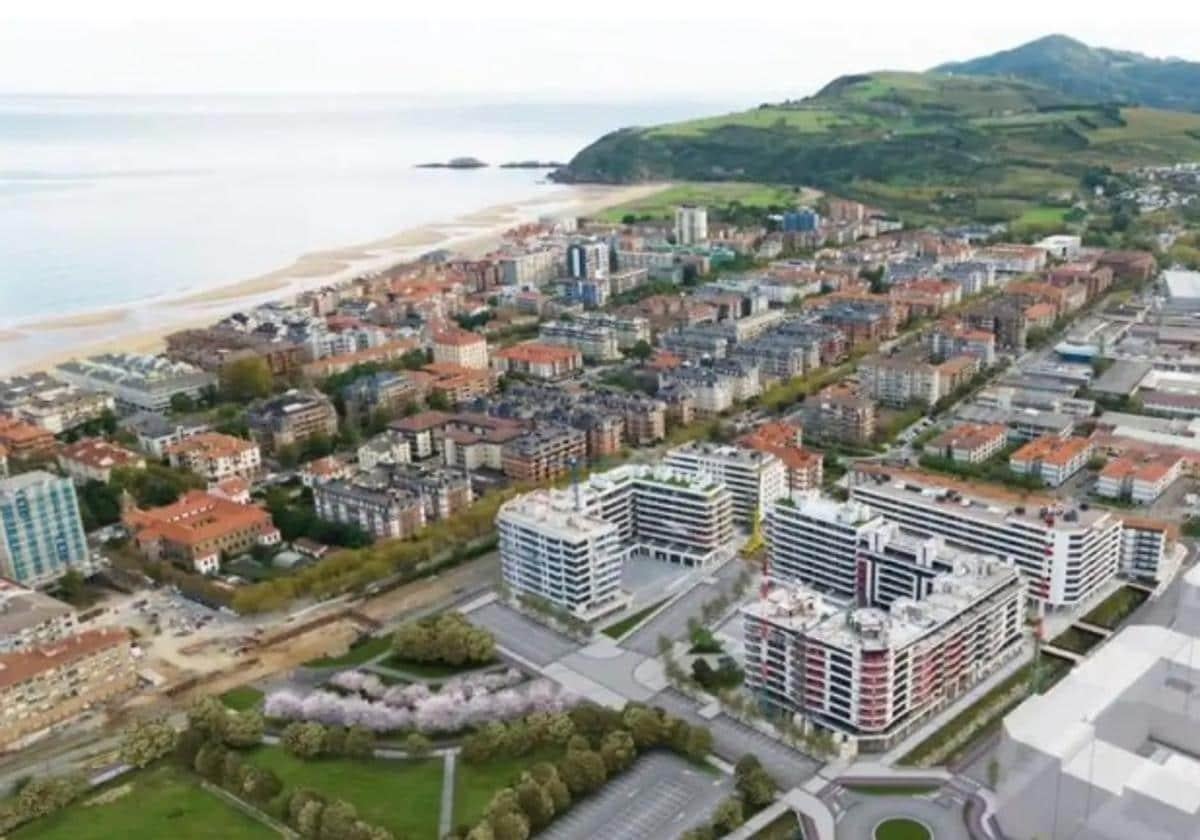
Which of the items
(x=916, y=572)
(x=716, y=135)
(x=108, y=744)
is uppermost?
(x=716, y=135)

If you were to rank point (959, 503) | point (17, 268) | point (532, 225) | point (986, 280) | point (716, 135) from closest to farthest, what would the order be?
point (959, 503) → point (986, 280) → point (17, 268) → point (532, 225) → point (716, 135)

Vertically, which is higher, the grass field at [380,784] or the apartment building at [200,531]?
the apartment building at [200,531]

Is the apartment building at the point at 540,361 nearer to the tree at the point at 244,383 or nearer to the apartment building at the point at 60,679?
the tree at the point at 244,383

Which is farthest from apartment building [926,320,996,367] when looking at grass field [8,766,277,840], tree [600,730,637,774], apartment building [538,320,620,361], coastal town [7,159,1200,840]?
grass field [8,766,277,840]

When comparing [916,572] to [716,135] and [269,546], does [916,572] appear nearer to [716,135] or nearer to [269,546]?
[269,546]

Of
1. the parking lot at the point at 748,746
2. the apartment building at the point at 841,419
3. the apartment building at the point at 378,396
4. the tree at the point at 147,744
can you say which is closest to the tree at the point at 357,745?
the tree at the point at 147,744

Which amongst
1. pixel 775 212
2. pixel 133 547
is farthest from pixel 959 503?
pixel 775 212
